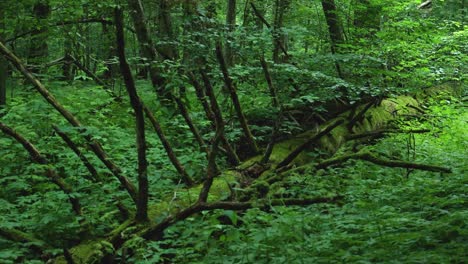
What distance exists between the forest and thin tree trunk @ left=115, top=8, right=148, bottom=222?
14mm

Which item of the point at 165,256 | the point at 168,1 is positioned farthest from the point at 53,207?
the point at 168,1

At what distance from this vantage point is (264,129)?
7.33 m

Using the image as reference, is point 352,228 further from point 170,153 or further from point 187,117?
point 187,117

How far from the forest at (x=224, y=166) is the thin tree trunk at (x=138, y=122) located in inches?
0.6

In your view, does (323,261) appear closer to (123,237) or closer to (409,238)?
(409,238)

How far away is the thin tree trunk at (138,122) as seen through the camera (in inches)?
155

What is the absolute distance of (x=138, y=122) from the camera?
167 inches

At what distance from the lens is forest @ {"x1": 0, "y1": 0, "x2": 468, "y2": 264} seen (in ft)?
12.0

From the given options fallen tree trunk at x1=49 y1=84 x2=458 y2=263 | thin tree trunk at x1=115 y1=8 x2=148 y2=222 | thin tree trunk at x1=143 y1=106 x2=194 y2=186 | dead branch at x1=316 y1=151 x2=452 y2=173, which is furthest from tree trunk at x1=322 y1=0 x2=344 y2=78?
thin tree trunk at x1=115 y1=8 x2=148 y2=222

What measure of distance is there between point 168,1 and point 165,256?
425 centimetres

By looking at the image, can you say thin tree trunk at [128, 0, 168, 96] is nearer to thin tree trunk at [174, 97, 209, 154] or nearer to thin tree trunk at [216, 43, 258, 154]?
thin tree trunk at [174, 97, 209, 154]

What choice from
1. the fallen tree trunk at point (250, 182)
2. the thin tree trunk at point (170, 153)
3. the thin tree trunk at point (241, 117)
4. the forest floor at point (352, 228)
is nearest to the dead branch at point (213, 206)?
the fallen tree trunk at point (250, 182)

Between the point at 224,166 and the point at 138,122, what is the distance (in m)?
2.62

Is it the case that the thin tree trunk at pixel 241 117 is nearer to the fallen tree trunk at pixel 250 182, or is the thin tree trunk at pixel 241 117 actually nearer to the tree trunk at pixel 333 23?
the fallen tree trunk at pixel 250 182
